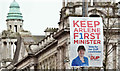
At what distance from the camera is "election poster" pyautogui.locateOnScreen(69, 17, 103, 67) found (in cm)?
2734

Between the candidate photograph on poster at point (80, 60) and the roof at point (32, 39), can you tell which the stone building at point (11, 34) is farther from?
the candidate photograph on poster at point (80, 60)

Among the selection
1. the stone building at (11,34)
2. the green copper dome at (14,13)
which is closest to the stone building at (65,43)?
the stone building at (11,34)

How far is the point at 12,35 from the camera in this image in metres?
131

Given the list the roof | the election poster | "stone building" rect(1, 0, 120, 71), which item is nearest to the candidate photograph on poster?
the election poster

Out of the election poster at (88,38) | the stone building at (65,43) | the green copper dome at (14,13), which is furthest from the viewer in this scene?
the green copper dome at (14,13)

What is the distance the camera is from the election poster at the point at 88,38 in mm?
27344

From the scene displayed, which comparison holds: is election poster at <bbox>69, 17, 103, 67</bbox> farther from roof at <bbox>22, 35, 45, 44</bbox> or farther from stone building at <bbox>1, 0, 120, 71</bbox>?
roof at <bbox>22, 35, 45, 44</bbox>

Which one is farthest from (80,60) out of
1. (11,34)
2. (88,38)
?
(11,34)

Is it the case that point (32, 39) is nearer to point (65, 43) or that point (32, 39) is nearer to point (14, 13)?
point (14, 13)

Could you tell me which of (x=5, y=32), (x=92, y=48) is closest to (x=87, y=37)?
(x=92, y=48)

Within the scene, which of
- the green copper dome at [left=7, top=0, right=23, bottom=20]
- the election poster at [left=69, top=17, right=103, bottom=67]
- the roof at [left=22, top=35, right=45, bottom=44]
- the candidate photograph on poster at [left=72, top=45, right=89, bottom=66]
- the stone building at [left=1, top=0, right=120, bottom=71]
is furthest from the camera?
the green copper dome at [left=7, top=0, right=23, bottom=20]

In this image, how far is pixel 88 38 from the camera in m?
27.4

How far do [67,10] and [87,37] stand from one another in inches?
1220

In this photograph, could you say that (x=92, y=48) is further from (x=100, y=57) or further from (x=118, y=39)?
(x=118, y=39)
